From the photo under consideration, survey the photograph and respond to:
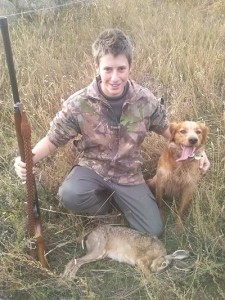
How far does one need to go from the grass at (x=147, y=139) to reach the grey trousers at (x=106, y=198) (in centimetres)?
12

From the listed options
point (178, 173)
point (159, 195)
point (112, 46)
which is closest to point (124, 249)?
point (159, 195)

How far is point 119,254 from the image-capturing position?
3.37 meters

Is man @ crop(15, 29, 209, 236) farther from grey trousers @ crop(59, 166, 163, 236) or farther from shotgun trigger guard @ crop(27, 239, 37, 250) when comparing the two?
shotgun trigger guard @ crop(27, 239, 37, 250)

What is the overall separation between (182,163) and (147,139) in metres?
0.64

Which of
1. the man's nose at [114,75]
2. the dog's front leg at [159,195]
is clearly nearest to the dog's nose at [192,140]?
the dog's front leg at [159,195]

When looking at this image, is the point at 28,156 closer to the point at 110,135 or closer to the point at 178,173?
the point at 110,135

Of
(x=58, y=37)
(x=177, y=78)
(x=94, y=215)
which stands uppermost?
(x=58, y=37)

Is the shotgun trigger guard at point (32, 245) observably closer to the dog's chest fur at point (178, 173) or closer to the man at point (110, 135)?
the man at point (110, 135)

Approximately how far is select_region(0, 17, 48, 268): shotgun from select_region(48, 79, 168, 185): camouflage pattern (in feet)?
1.89

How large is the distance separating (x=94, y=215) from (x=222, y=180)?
1.15 metres

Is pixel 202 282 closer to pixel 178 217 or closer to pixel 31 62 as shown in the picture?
pixel 178 217

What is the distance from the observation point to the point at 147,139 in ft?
13.8

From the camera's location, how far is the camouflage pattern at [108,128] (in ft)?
11.3

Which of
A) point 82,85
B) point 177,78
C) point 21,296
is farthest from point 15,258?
point 177,78
